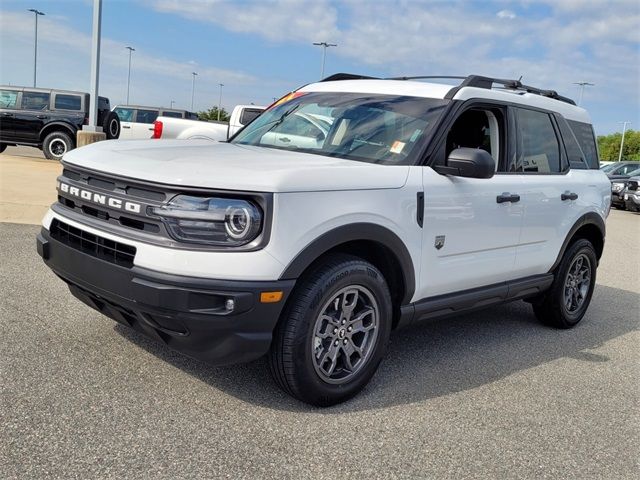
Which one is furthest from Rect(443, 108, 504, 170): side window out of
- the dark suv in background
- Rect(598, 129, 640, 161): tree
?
Rect(598, 129, 640, 161): tree

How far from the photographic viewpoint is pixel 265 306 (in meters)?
2.97

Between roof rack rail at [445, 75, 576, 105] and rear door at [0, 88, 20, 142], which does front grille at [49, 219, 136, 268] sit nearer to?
roof rack rail at [445, 75, 576, 105]

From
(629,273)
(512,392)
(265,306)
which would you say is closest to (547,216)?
(512,392)

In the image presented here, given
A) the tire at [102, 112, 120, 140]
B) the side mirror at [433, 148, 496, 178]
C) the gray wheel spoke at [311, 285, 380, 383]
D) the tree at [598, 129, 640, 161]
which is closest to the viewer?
the gray wheel spoke at [311, 285, 380, 383]

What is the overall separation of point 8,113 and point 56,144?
1542mm

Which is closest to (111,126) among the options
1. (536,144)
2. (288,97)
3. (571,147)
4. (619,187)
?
(288,97)

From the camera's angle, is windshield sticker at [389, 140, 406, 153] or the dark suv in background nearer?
windshield sticker at [389, 140, 406, 153]

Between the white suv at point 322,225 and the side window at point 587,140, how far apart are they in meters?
0.64

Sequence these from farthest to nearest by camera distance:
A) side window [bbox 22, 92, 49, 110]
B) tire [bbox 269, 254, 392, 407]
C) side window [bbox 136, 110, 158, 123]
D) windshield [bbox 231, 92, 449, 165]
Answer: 1. side window [bbox 136, 110, 158, 123]
2. side window [bbox 22, 92, 49, 110]
3. windshield [bbox 231, 92, 449, 165]
4. tire [bbox 269, 254, 392, 407]

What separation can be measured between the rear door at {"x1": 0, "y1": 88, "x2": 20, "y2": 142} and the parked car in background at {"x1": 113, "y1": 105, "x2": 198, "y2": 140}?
5367 mm

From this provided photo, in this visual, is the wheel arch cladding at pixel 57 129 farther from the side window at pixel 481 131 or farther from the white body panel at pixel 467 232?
the white body panel at pixel 467 232

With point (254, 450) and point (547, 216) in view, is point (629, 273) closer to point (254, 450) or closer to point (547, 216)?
point (547, 216)

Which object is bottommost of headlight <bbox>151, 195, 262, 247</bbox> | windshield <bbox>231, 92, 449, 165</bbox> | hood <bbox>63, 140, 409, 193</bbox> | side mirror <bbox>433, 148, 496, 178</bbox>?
headlight <bbox>151, 195, 262, 247</bbox>

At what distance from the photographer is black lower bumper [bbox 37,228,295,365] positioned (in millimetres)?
2887
